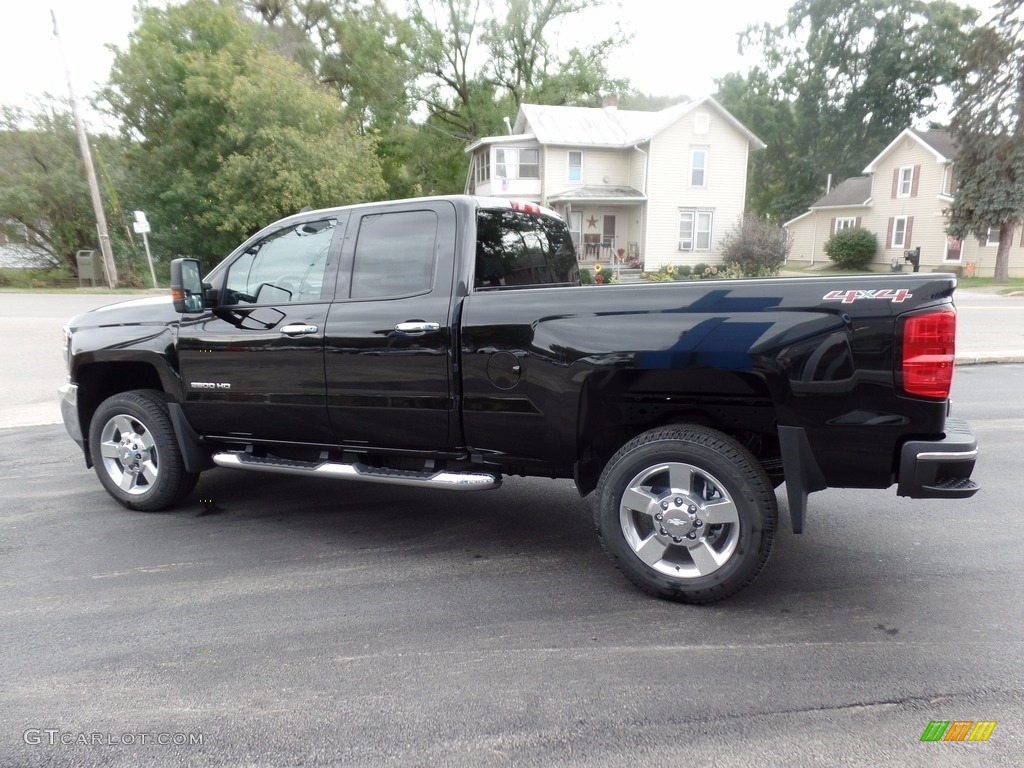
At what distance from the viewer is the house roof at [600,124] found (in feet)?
104

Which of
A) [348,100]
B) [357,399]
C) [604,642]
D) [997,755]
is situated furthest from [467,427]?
[348,100]

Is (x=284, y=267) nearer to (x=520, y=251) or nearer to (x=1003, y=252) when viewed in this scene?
(x=520, y=251)

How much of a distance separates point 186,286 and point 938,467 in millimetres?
4130

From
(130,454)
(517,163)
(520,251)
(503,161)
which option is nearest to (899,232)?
(517,163)

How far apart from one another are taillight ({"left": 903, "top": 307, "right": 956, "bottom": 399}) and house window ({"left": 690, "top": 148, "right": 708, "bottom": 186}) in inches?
1241

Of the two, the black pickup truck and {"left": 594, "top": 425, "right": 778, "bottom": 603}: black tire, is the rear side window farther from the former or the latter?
{"left": 594, "top": 425, "right": 778, "bottom": 603}: black tire

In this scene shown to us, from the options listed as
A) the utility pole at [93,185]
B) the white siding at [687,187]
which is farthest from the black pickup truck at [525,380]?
the white siding at [687,187]

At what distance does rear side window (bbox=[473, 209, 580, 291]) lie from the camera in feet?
13.5

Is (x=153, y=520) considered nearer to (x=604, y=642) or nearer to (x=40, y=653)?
(x=40, y=653)

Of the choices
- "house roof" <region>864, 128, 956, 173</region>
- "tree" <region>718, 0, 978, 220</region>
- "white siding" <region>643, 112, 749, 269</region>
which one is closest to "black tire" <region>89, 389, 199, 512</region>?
"white siding" <region>643, 112, 749, 269</region>

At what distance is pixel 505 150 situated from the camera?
33.6 metres

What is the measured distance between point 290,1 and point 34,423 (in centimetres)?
4672

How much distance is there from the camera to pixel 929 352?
3.00m

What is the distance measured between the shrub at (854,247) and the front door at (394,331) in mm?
38835
